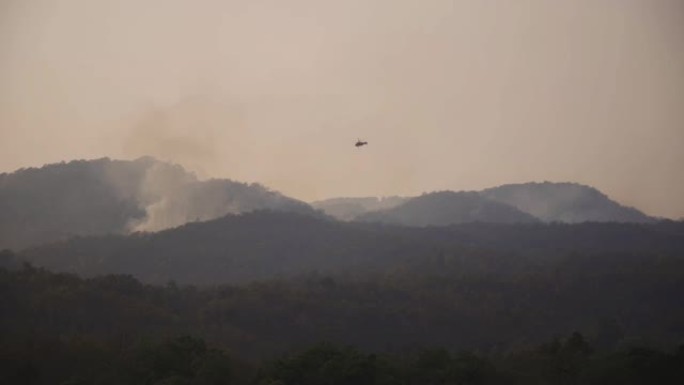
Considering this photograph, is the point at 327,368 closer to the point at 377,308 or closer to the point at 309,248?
the point at 377,308

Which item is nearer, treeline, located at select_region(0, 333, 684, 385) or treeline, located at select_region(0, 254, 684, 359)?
treeline, located at select_region(0, 333, 684, 385)

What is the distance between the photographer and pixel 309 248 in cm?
17488

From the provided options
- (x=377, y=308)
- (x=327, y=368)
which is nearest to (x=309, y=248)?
(x=377, y=308)

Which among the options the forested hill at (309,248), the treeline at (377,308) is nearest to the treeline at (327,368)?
the treeline at (377,308)

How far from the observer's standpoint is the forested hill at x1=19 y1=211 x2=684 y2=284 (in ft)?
499

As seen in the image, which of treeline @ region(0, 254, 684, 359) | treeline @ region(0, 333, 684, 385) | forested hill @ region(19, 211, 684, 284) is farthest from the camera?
forested hill @ region(19, 211, 684, 284)

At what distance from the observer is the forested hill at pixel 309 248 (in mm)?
152000

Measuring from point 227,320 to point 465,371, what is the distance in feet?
166

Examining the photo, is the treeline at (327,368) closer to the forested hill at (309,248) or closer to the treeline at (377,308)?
the treeline at (377,308)

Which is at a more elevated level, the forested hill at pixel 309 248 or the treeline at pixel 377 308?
the forested hill at pixel 309 248

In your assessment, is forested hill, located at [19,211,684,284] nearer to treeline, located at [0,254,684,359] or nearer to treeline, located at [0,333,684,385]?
treeline, located at [0,254,684,359]

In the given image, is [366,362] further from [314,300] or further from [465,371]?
[314,300]

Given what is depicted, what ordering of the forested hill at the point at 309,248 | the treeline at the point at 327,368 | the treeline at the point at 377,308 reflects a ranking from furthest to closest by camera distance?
the forested hill at the point at 309,248
the treeline at the point at 377,308
the treeline at the point at 327,368

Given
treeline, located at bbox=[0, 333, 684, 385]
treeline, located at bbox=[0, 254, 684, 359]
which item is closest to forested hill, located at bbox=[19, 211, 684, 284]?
treeline, located at bbox=[0, 254, 684, 359]
